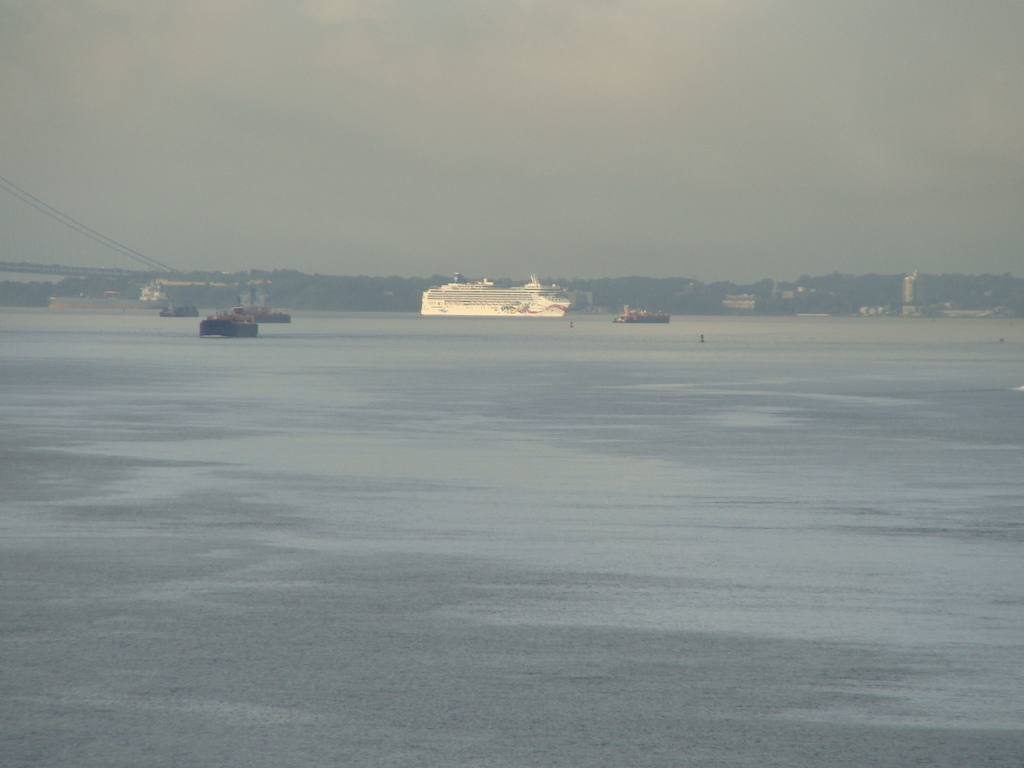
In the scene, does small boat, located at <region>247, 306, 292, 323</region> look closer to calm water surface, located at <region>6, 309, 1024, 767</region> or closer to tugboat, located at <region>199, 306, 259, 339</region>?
tugboat, located at <region>199, 306, 259, 339</region>

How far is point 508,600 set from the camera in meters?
9.85

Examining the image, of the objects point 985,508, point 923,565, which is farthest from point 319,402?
point 923,565

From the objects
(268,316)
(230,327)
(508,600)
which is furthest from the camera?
(268,316)

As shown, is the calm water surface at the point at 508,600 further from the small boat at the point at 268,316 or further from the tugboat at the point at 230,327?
the small boat at the point at 268,316

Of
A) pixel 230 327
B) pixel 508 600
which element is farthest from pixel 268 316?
pixel 508 600

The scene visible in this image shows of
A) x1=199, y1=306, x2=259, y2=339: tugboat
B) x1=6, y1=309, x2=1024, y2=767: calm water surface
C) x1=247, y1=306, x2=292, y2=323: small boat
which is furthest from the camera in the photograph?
x1=247, y1=306, x2=292, y2=323: small boat

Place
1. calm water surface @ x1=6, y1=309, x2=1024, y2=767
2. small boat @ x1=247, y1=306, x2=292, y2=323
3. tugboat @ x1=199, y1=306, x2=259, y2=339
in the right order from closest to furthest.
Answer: calm water surface @ x1=6, y1=309, x2=1024, y2=767 → tugboat @ x1=199, y1=306, x2=259, y2=339 → small boat @ x1=247, y1=306, x2=292, y2=323

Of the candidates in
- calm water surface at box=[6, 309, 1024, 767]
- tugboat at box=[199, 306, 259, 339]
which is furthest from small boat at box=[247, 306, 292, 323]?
calm water surface at box=[6, 309, 1024, 767]

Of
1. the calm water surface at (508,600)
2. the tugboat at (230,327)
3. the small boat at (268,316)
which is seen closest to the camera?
the calm water surface at (508,600)

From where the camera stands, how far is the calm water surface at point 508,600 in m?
6.53

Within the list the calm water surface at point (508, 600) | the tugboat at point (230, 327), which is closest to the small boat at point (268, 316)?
the tugboat at point (230, 327)

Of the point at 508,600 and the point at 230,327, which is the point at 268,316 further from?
the point at 508,600

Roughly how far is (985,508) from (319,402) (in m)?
23.9

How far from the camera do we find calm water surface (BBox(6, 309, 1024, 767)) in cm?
653
